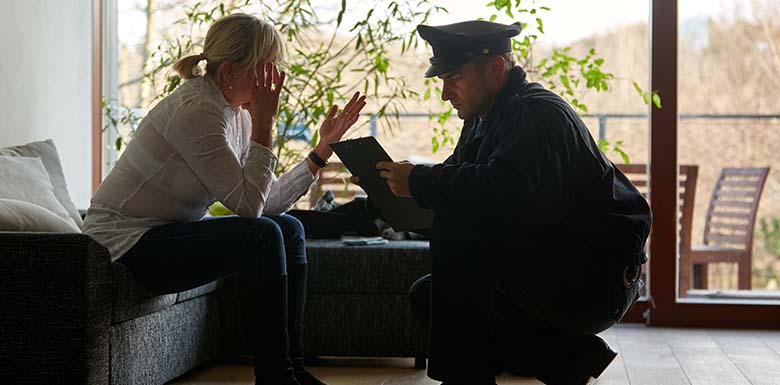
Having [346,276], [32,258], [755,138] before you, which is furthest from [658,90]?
[32,258]

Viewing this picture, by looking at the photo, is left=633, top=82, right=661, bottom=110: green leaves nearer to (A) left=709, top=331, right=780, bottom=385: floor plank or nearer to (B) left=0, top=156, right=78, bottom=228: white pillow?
(A) left=709, top=331, right=780, bottom=385: floor plank

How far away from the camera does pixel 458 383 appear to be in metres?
2.19

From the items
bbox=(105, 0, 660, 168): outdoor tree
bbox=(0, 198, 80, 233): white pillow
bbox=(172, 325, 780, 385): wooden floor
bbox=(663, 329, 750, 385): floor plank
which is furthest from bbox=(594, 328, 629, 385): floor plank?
bbox=(0, 198, 80, 233): white pillow

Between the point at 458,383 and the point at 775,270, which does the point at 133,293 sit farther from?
the point at 775,270

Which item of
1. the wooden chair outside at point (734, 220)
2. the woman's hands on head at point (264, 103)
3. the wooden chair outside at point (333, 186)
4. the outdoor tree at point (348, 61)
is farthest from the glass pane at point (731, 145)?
the woman's hands on head at point (264, 103)

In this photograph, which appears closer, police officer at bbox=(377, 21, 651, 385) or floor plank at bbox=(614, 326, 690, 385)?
police officer at bbox=(377, 21, 651, 385)

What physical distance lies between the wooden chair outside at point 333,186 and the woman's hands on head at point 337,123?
68.1 inches

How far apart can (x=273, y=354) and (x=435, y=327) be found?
533 millimetres

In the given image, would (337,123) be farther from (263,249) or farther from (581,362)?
(581,362)

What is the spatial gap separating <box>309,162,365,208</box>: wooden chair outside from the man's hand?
2.28 metres

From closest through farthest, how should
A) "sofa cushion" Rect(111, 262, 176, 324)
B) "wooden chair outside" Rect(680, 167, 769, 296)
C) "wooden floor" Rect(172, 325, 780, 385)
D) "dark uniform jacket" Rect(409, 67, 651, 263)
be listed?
"dark uniform jacket" Rect(409, 67, 651, 263), "sofa cushion" Rect(111, 262, 176, 324), "wooden floor" Rect(172, 325, 780, 385), "wooden chair outside" Rect(680, 167, 769, 296)

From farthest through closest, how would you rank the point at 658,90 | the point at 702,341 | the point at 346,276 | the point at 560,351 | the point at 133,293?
the point at 658,90 < the point at 702,341 < the point at 346,276 < the point at 133,293 < the point at 560,351

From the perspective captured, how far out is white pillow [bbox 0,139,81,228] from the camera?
3.34m

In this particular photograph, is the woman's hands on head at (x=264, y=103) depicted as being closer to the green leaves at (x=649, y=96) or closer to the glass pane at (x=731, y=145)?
the green leaves at (x=649, y=96)
